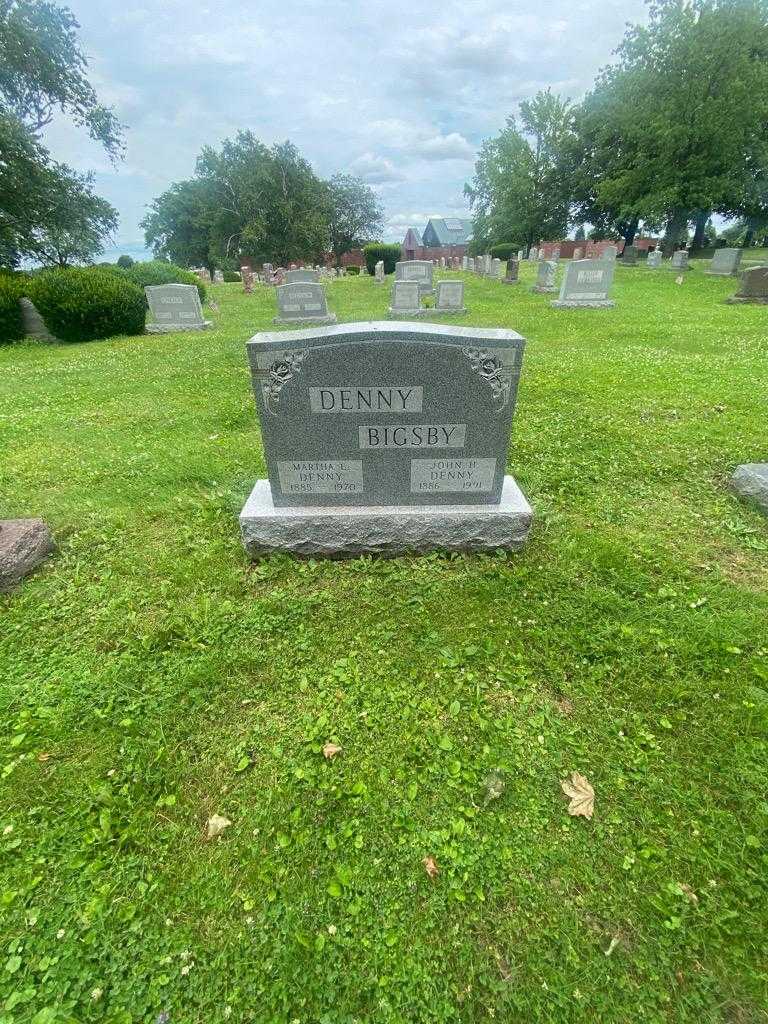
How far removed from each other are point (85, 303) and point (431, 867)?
14971 millimetres

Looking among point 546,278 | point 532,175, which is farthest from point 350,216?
point 546,278

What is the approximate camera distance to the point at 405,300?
15.5 m

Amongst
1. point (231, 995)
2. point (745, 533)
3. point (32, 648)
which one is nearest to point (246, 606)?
point (32, 648)

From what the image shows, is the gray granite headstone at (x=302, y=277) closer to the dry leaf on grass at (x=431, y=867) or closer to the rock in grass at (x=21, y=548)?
the rock in grass at (x=21, y=548)

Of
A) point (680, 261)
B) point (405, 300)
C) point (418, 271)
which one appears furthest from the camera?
point (680, 261)

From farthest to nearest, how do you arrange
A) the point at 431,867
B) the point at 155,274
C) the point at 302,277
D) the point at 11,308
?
the point at 155,274, the point at 302,277, the point at 11,308, the point at 431,867

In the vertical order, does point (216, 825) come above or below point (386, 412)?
below

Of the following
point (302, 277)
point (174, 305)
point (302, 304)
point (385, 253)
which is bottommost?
point (302, 304)

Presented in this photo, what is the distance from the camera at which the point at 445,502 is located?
369 cm

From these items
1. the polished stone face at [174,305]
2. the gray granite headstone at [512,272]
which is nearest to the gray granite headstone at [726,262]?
the gray granite headstone at [512,272]

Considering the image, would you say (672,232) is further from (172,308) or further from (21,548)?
(21,548)

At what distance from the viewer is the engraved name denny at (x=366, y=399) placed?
3311 mm

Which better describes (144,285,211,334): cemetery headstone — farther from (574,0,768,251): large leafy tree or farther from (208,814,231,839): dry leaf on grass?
(574,0,768,251): large leafy tree

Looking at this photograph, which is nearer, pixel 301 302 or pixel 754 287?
pixel 754 287
